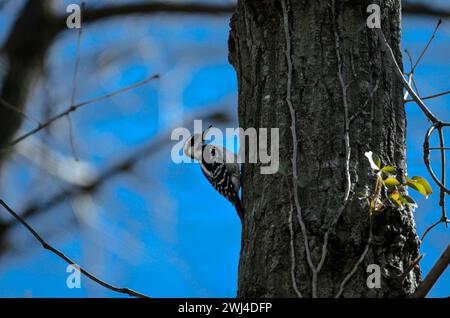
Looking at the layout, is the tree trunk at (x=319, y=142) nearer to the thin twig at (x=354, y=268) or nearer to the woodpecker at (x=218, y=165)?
the thin twig at (x=354, y=268)

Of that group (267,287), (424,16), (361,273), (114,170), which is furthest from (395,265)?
(424,16)

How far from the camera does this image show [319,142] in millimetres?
2621

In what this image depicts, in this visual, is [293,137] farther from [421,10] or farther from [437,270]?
[421,10]

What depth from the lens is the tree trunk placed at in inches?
94.7

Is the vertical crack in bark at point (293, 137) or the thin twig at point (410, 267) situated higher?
the vertical crack in bark at point (293, 137)

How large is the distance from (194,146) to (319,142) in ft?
10.2

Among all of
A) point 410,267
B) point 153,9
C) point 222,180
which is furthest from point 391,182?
point 222,180

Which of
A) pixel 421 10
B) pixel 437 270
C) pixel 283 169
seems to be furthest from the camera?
pixel 421 10

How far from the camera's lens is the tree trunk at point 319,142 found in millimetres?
2404

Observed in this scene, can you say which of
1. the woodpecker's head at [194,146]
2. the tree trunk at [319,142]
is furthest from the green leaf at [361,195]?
the woodpecker's head at [194,146]

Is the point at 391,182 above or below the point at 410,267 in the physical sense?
above

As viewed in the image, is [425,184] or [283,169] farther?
[283,169]

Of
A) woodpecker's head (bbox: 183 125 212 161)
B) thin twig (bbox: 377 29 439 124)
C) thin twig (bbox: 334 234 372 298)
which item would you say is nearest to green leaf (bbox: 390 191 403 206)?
thin twig (bbox: 334 234 372 298)

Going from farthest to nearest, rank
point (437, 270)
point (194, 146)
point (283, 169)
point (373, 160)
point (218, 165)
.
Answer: point (194, 146) < point (218, 165) < point (283, 169) < point (373, 160) < point (437, 270)
